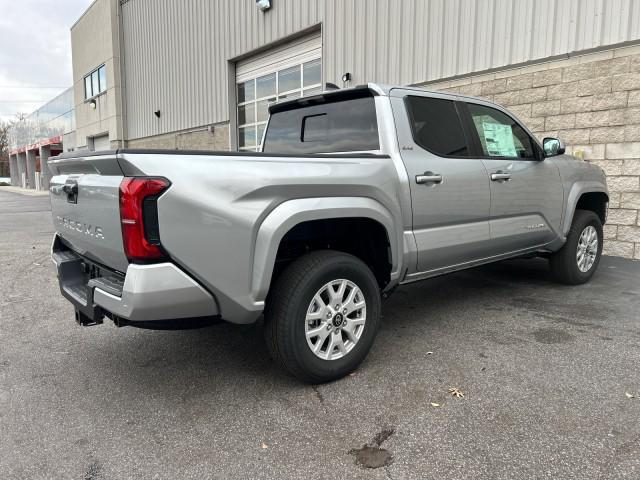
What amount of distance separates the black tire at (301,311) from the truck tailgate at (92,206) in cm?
86

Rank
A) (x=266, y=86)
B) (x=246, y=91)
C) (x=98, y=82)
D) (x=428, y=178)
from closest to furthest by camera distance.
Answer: (x=428, y=178) < (x=266, y=86) < (x=246, y=91) < (x=98, y=82)

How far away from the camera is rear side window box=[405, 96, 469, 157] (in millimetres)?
3762

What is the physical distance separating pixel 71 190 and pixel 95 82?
2271cm

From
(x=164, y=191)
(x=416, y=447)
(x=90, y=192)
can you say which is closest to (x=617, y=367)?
(x=416, y=447)

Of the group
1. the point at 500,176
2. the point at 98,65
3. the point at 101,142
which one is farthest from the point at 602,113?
the point at 101,142

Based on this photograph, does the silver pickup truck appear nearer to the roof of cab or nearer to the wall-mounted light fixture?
the roof of cab

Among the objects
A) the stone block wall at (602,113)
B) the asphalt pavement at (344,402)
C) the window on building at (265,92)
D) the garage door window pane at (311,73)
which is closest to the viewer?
the asphalt pavement at (344,402)

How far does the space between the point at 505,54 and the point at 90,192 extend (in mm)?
6799

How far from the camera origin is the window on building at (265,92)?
11.5 m

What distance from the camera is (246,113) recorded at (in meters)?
13.7

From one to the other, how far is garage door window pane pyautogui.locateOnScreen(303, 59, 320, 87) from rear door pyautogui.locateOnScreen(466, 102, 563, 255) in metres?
7.26

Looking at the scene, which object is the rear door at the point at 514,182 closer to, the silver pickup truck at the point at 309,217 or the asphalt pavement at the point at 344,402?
the silver pickup truck at the point at 309,217

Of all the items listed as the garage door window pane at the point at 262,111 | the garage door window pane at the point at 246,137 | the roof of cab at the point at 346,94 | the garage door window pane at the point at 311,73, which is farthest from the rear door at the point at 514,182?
the garage door window pane at the point at 246,137

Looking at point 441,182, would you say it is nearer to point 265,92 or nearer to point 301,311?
point 301,311
